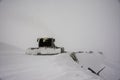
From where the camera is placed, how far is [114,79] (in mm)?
3348

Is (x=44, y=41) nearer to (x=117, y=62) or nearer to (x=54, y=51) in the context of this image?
(x=54, y=51)

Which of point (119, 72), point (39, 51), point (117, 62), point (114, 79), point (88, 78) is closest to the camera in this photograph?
point (88, 78)

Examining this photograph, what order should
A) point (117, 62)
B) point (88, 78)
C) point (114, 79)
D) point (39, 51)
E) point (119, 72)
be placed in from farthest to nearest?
point (117, 62) → point (119, 72) → point (39, 51) → point (114, 79) → point (88, 78)

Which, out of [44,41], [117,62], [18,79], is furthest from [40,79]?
[117,62]

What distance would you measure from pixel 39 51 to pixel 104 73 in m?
2.50

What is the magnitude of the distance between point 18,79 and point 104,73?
3.47 metres

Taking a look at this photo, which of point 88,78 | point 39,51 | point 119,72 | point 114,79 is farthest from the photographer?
point 119,72

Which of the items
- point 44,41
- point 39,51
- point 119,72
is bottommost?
point 119,72

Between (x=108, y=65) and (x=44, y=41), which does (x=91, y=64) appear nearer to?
(x=108, y=65)

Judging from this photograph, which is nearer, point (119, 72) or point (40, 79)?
point (40, 79)

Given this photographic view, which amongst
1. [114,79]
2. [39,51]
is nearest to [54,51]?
[39,51]

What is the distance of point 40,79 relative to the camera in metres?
1.09

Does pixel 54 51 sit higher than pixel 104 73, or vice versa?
pixel 54 51

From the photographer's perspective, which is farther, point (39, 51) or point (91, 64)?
point (91, 64)
